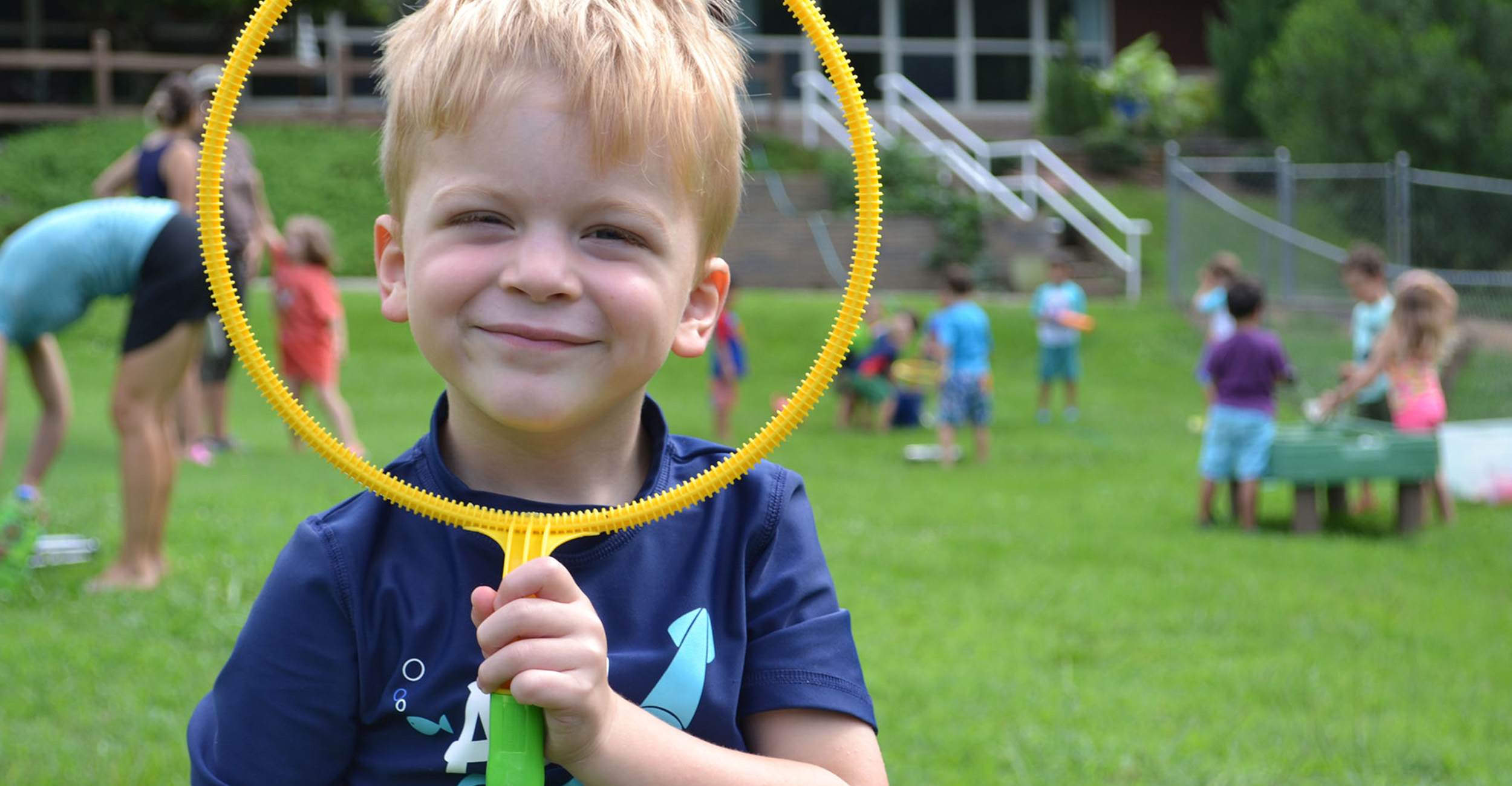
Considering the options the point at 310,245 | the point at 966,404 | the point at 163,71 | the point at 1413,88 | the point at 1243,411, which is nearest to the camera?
the point at 1243,411

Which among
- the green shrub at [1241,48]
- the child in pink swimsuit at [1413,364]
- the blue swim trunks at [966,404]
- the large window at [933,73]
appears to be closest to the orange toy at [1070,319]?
the blue swim trunks at [966,404]

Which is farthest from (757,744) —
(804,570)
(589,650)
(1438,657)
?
(1438,657)

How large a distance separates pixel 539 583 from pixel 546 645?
6 centimetres

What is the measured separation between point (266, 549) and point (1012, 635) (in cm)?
331

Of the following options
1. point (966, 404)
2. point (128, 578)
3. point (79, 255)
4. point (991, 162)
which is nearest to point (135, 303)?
point (79, 255)

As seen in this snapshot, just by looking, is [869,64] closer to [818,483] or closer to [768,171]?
[768,171]

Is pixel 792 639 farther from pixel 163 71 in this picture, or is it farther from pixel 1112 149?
pixel 1112 149

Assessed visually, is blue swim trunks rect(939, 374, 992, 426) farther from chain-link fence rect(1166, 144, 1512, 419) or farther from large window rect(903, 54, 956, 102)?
large window rect(903, 54, 956, 102)

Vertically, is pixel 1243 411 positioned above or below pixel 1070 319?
below

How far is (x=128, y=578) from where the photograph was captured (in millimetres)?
5703

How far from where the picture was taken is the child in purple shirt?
8.45 m

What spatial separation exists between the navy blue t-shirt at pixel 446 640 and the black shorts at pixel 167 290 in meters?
4.19

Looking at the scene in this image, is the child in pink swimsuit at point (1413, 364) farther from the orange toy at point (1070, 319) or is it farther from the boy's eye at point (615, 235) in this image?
the boy's eye at point (615, 235)

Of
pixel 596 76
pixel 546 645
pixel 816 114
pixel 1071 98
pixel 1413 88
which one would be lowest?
pixel 546 645
